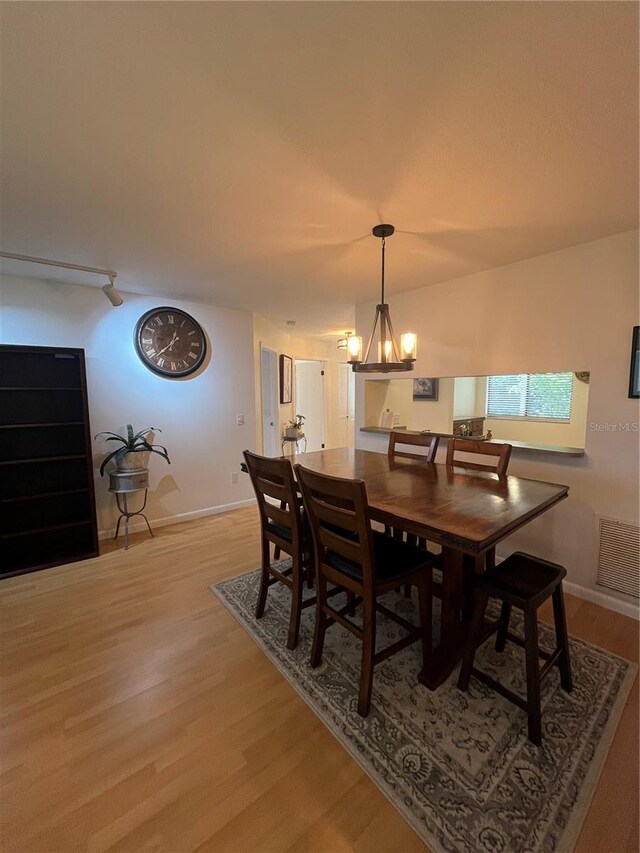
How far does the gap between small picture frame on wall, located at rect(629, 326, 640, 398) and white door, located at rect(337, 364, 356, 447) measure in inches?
192

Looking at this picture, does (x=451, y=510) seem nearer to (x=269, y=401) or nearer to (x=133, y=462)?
(x=133, y=462)

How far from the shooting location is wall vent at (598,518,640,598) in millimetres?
2125

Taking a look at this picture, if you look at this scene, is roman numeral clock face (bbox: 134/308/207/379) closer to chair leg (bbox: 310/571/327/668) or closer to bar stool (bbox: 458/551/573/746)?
chair leg (bbox: 310/571/327/668)

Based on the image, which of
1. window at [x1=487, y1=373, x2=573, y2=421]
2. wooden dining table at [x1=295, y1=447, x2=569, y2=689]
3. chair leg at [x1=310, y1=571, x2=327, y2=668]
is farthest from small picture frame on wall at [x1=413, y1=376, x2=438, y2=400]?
chair leg at [x1=310, y1=571, x2=327, y2=668]

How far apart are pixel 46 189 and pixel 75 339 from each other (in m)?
1.70

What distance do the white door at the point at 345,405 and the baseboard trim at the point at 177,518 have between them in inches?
121

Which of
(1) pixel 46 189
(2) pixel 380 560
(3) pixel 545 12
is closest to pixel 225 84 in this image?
(3) pixel 545 12

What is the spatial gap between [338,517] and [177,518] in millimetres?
2800

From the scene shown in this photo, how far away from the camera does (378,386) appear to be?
3.88m

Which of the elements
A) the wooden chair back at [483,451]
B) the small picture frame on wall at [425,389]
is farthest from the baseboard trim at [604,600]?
the small picture frame on wall at [425,389]

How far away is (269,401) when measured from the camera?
189 inches

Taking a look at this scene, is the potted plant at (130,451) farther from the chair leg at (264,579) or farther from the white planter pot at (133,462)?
the chair leg at (264,579)

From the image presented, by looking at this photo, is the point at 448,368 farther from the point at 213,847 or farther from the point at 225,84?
the point at 213,847
